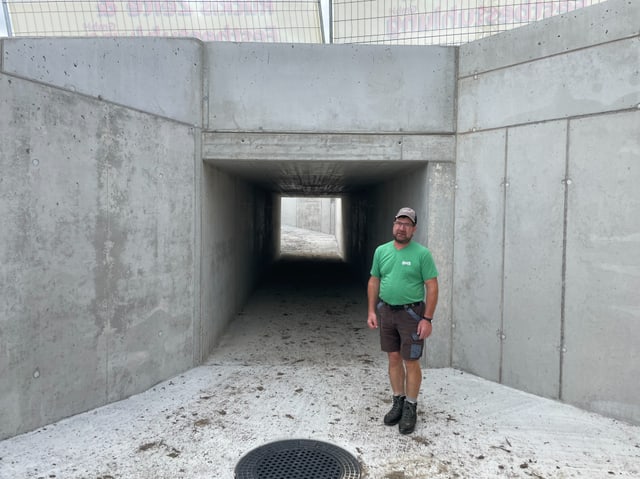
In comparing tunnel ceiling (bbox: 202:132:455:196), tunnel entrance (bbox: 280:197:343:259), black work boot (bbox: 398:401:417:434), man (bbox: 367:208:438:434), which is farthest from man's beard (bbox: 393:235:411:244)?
tunnel entrance (bbox: 280:197:343:259)

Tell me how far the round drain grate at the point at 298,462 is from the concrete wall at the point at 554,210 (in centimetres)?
200

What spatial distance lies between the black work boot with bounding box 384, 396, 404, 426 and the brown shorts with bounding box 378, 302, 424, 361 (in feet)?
1.26

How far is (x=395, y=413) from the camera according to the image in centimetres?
324

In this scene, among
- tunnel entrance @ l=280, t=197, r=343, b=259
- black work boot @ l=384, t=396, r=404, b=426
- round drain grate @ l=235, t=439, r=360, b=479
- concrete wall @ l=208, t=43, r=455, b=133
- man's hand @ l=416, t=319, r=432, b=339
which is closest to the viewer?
round drain grate @ l=235, t=439, r=360, b=479

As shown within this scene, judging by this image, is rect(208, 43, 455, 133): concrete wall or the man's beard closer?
the man's beard

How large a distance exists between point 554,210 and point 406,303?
1.61 m

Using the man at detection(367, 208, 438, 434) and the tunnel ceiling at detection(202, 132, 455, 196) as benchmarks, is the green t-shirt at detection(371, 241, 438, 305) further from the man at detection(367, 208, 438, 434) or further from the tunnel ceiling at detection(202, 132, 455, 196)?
the tunnel ceiling at detection(202, 132, 455, 196)

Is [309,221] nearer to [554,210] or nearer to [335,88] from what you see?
[335,88]

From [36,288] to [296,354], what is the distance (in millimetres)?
2728

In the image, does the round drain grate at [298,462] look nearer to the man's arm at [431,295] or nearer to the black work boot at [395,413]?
the black work boot at [395,413]

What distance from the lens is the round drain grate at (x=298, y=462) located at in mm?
2586

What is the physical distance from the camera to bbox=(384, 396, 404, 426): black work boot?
3.21 metres

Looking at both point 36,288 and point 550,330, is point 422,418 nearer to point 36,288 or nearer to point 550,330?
point 550,330

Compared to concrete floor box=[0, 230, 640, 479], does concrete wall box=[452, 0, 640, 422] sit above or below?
above
